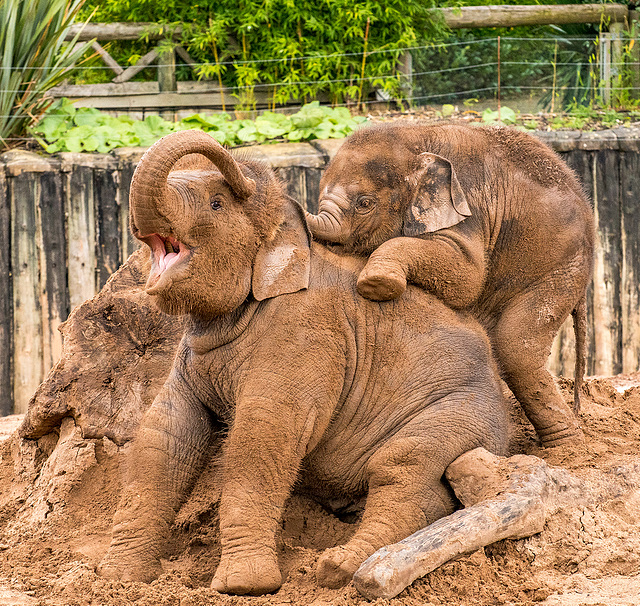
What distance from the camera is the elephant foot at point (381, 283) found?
4309 millimetres

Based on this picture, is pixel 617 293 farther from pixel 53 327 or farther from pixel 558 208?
pixel 53 327

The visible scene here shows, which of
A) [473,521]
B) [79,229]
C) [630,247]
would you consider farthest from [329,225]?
[630,247]

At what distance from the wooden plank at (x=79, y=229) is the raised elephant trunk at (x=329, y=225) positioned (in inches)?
184

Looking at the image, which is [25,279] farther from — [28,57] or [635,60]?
[635,60]

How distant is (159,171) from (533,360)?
2290 mm

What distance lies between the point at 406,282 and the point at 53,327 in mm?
5428

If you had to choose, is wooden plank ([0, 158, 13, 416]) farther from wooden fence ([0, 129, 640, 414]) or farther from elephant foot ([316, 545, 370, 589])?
elephant foot ([316, 545, 370, 589])

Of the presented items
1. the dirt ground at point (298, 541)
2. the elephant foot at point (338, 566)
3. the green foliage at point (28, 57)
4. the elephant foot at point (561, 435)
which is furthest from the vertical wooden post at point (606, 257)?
the elephant foot at point (338, 566)

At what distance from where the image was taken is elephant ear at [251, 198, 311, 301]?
4242 mm

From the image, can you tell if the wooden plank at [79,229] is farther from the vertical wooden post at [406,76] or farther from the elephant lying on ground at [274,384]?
the elephant lying on ground at [274,384]

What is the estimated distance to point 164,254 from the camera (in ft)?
13.4

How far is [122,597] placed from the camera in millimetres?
3871

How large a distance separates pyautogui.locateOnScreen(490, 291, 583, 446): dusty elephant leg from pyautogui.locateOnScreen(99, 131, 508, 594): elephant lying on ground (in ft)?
0.80

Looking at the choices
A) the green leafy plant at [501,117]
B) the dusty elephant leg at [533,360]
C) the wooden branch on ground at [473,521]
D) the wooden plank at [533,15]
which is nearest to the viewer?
the wooden branch on ground at [473,521]
